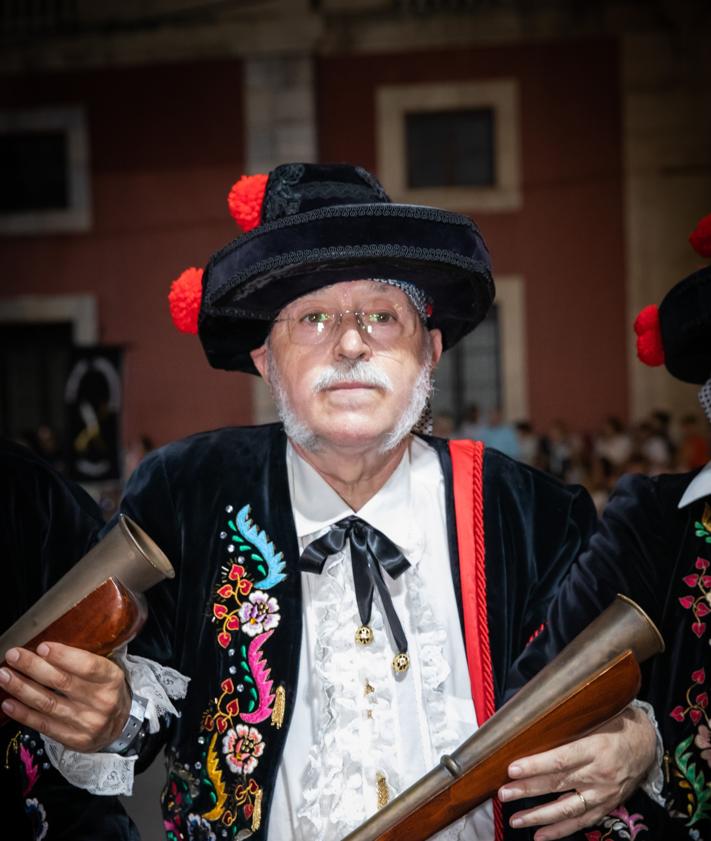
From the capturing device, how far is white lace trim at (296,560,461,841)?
1.73 meters

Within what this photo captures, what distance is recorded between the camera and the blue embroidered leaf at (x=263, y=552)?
1.83 metres

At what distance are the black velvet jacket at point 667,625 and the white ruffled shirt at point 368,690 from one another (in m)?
0.18

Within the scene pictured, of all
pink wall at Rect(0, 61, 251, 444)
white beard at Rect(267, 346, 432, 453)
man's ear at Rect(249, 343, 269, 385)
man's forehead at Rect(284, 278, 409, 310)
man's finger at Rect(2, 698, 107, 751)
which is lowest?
man's finger at Rect(2, 698, 107, 751)

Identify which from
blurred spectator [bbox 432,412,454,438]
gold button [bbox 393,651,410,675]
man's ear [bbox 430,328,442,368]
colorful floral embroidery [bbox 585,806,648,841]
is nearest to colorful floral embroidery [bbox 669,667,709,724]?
colorful floral embroidery [bbox 585,806,648,841]

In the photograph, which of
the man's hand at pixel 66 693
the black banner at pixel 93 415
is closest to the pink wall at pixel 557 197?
the black banner at pixel 93 415

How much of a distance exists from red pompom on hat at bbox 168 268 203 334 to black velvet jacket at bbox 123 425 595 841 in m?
→ 0.27

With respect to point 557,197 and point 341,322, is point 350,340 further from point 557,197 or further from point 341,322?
point 557,197

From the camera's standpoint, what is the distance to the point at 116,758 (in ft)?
5.48

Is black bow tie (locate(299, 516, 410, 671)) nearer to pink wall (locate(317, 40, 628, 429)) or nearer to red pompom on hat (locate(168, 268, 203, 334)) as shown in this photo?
red pompom on hat (locate(168, 268, 203, 334))

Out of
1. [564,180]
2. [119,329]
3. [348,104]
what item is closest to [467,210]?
[564,180]

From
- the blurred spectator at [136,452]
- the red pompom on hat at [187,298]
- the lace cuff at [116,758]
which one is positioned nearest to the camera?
the lace cuff at [116,758]

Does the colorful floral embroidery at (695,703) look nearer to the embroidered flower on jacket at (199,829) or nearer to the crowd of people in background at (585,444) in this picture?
the embroidered flower on jacket at (199,829)

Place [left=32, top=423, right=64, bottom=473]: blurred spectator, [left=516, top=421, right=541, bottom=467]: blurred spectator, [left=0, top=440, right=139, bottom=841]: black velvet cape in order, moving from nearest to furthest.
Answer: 1. [left=0, top=440, right=139, bottom=841]: black velvet cape
2. [left=516, top=421, right=541, bottom=467]: blurred spectator
3. [left=32, top=423, right=64, bottom=473]: blurred spectator

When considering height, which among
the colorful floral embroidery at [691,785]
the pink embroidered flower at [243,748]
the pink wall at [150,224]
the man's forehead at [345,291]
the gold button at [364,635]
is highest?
the pink wall at [150,224]
